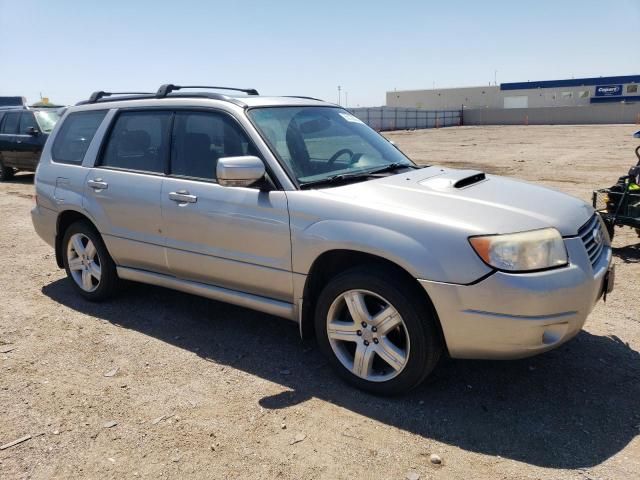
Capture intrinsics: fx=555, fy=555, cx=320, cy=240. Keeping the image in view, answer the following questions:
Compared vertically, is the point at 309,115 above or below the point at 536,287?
above

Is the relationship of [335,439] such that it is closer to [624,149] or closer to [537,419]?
[537,419]

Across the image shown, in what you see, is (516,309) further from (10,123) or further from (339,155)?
(10,123)

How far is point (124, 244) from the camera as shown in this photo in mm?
4664

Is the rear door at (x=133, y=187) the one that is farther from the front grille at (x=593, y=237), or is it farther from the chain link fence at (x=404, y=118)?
the chain link fence at (x=404, y=118)

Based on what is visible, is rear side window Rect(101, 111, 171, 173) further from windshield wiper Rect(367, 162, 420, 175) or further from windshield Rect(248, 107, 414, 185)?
windshield wiper Rect(367, 162, 420, 175)

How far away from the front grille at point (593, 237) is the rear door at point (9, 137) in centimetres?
1403

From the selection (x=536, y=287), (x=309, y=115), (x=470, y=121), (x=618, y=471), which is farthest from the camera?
(x=470, y=121)

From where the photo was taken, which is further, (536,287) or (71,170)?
(71,170)

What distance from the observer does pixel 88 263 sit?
5.11m

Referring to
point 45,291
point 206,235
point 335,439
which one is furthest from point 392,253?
point 45,291

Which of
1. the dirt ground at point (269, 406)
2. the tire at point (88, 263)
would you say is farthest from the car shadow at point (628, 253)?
the tire at point (88, 263)

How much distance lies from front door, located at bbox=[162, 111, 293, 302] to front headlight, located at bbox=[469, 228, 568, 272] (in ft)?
4.14

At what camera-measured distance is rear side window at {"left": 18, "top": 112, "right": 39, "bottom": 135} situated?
541 inches

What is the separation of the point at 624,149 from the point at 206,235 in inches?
873
